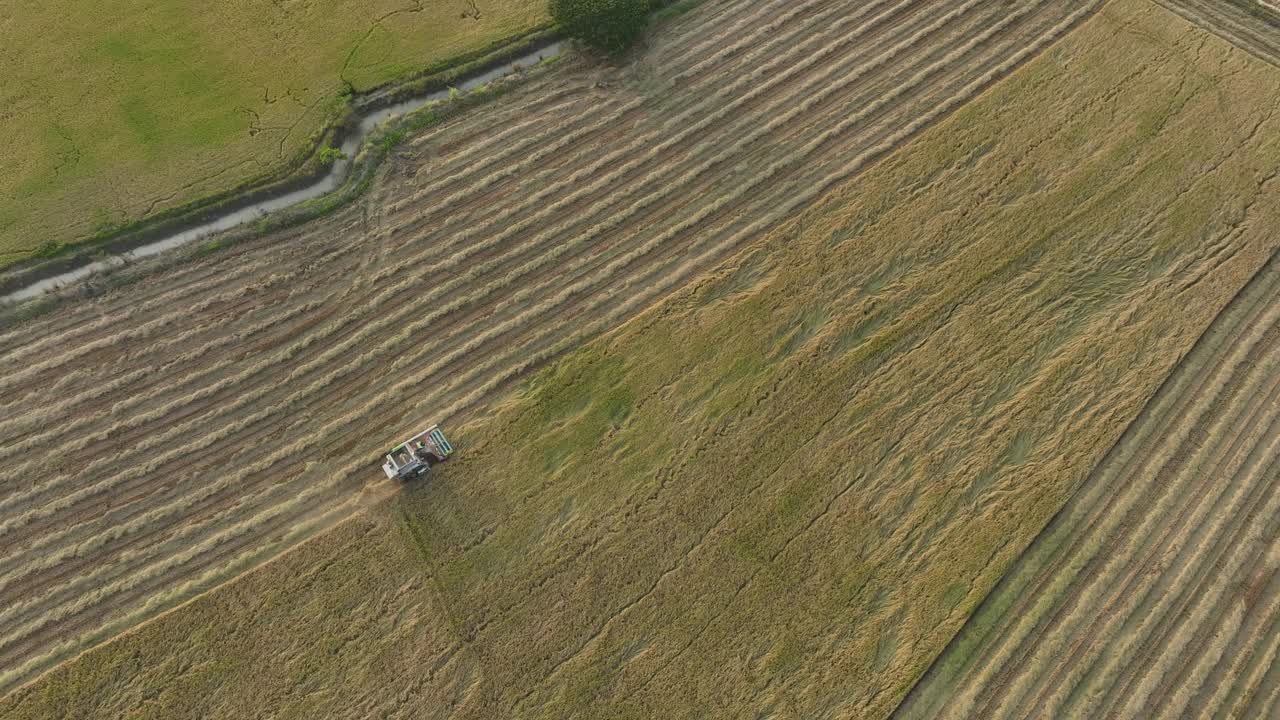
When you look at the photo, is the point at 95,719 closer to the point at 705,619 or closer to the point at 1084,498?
the point at 705,619

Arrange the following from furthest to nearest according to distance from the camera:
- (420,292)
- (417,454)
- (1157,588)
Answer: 1. (420,292)
2. (417,454)
3. (1157,588)

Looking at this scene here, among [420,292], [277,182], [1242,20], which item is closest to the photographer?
[420,292]

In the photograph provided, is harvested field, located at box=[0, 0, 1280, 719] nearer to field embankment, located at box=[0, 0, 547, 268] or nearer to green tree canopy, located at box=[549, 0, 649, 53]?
green tree canopy, located at box=[549, 0, 649, 53]

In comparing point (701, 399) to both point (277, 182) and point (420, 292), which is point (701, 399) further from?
point (277, 182)

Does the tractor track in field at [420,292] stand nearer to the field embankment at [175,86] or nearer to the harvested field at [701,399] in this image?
the harvested field at [701,399]

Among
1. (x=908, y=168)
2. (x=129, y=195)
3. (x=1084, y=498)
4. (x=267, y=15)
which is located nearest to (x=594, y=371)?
(x=908, y=168)

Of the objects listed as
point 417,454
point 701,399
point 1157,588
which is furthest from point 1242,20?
point 417,454

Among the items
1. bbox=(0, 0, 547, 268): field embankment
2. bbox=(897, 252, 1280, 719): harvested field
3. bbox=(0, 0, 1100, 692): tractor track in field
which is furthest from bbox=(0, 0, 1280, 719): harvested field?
bbox=(0, 0, 547, 268): field embankment

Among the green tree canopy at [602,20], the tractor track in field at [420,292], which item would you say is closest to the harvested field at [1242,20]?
the tractor track in field at [420,292]
